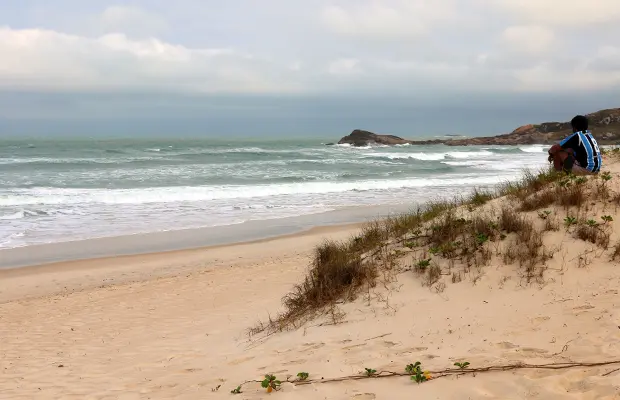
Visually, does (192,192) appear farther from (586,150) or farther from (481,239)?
(481,239)

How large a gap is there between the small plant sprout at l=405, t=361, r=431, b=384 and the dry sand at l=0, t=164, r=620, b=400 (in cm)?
6

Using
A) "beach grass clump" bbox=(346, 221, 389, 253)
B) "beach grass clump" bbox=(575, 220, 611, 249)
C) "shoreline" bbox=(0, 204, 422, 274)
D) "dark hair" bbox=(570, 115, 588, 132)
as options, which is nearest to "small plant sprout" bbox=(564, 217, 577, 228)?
"beach grass clump" bbox=(575, 220, 611, 249)

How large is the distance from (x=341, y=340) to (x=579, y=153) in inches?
206

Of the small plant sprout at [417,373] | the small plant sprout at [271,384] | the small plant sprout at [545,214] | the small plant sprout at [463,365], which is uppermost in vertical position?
the small plant sprout at [545,214]

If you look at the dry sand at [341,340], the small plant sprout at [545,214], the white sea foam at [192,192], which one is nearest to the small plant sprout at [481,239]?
the dry sand at [341,340]

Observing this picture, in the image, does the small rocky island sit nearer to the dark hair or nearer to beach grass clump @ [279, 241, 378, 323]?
the dark hair

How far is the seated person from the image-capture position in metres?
7.43

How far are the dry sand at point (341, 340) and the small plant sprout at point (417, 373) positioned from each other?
6 centimetres

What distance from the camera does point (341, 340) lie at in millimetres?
4672

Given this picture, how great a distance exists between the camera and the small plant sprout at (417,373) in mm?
3530

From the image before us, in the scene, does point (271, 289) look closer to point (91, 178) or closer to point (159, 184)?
point (159, 184)

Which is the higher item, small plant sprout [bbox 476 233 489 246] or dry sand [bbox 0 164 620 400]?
small plant sprout [bbox 476 233 489 246]

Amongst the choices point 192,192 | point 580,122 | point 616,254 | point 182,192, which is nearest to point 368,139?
point 192,192

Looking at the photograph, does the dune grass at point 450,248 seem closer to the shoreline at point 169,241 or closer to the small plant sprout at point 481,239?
the small plant sprout at point 481,239
